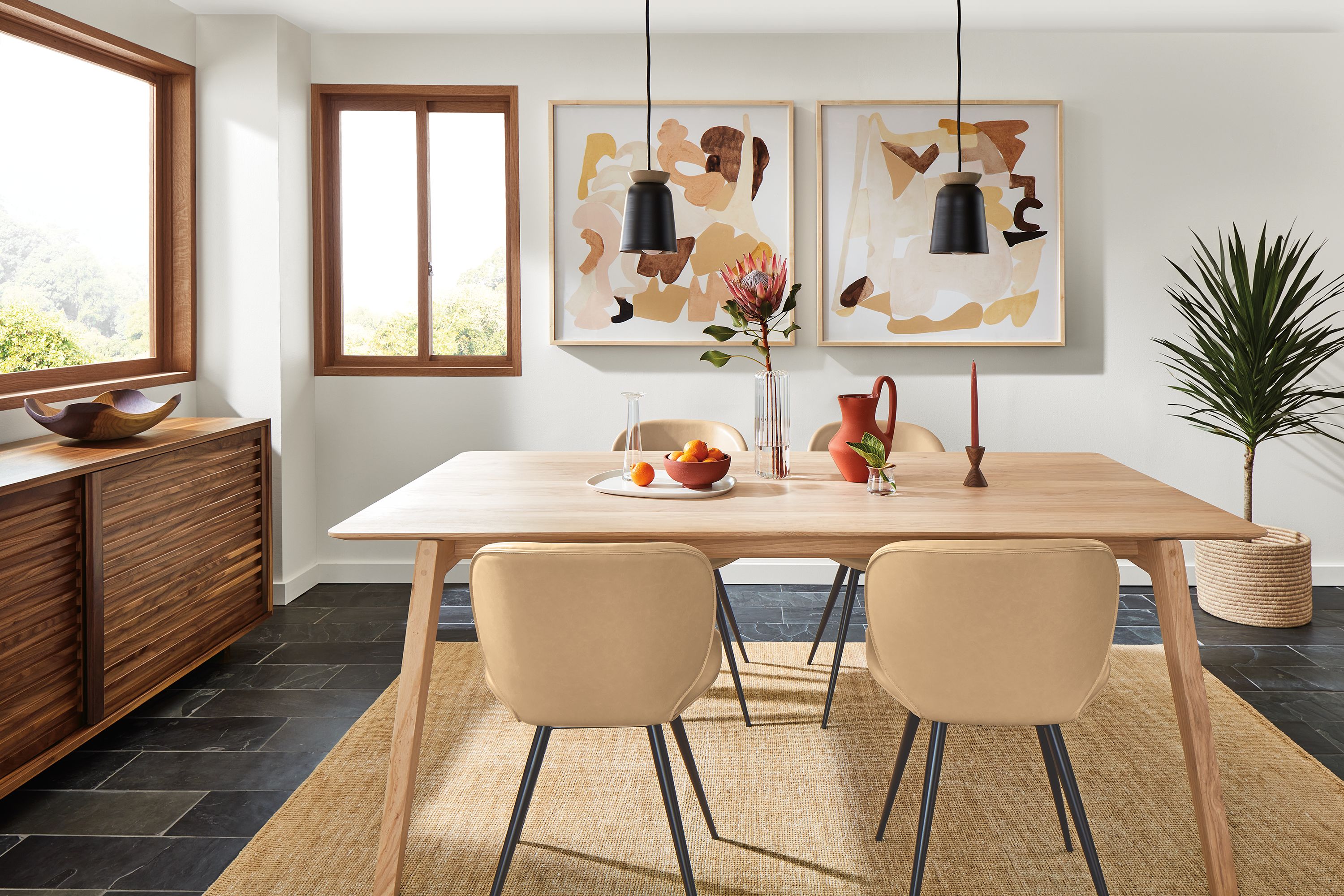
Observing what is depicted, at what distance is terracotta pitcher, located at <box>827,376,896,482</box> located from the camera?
2484 mm

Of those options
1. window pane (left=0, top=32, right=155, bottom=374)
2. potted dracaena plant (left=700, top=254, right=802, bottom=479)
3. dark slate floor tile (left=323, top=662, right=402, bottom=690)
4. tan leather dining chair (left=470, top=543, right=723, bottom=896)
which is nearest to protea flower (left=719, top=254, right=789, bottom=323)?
potted dracaena plant (left=700, top=254, right=802, bottom=479)

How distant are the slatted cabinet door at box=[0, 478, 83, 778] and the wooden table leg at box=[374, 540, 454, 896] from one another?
3.46ft

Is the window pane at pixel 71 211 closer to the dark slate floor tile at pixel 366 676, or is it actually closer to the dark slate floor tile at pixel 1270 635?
the dark slate floor tile at pixel 366 676

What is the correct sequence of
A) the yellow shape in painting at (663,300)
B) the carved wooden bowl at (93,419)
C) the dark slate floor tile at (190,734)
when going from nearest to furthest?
1. the dark slate floor tile at (190,734)
2. the carved wooden bowl at (93,419)
3. the yellow shape in painting at (663,300)

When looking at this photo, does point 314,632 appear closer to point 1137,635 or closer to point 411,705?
point 411,705

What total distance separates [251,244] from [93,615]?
1.92 meters

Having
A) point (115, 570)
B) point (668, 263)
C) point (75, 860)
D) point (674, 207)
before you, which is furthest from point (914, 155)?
point (75, 860)

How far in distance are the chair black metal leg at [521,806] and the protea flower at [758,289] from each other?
1.19 m

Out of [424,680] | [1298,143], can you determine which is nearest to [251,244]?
[424,680]

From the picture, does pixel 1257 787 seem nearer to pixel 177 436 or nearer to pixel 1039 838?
pixel 1039 838

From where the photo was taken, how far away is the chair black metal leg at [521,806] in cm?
180

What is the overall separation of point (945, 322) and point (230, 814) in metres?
3.33

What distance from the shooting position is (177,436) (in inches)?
121

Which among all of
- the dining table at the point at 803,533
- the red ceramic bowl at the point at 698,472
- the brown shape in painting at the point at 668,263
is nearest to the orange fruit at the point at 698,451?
the red ceramic bowl at the point at 698,472
